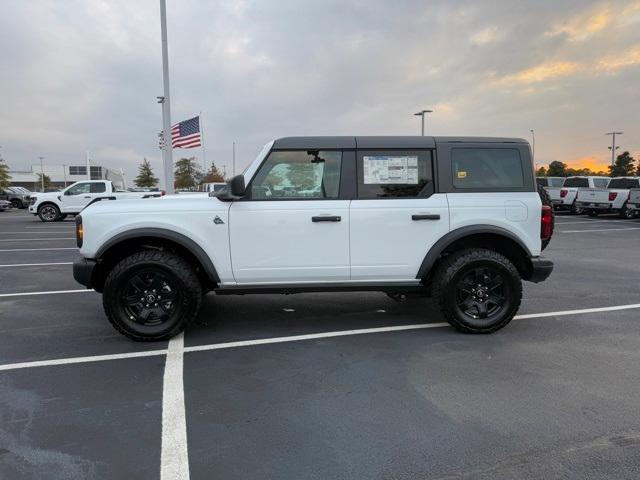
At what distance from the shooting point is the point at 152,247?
484cm

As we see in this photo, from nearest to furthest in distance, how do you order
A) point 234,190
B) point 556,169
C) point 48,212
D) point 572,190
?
point 234,190 → point 48,212 → point 572,190 → point 556,169

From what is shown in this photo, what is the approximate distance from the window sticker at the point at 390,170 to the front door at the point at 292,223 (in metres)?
0.30

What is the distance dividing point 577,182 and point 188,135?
62.4 ft

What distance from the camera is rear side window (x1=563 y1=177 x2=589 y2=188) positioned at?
23922mm

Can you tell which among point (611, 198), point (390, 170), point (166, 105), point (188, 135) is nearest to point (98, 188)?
point (188, 135)

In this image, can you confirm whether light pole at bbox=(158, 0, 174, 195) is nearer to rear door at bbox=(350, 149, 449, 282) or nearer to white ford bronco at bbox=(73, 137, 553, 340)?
white ford bronco at bbox=(73, 137, 553, 340)

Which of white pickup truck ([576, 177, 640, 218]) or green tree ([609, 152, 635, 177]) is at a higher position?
green tree ([609, 152, 635, 177])

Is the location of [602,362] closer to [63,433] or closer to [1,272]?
[63,433]

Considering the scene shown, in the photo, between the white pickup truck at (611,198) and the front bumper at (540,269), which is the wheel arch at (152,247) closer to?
the front bumper at (540,269)

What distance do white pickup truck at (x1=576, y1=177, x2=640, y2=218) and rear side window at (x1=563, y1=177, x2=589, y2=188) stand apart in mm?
1378

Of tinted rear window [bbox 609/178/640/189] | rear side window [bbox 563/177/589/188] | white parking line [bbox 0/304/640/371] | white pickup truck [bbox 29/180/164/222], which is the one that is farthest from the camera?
rear side window [bbox 563/177/589/188]

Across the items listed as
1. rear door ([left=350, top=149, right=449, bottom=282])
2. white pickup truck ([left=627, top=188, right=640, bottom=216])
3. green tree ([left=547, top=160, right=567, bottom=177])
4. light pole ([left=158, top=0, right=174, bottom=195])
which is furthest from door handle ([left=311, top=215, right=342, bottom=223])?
green tree ([left=547, top=160, right=567, bottom=177])

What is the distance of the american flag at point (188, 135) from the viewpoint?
21.1 m

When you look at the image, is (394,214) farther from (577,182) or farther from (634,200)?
(577,182)
